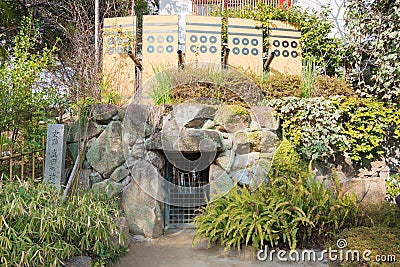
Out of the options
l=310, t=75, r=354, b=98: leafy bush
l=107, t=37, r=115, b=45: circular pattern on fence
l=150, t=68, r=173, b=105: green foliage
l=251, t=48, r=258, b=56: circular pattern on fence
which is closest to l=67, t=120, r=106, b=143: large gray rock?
l=150, t=68, r=173, b=105: green foliage

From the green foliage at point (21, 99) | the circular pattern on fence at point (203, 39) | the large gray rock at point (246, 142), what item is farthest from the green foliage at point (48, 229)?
the circular pattern on fence at point (203, 39)

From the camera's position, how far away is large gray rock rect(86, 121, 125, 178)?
4.47 metres

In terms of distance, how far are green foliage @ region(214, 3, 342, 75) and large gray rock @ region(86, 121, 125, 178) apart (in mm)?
3307

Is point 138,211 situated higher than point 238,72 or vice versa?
point 238,72

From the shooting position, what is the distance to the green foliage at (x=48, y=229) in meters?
2.77

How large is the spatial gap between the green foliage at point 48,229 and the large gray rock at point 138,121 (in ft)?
3.99

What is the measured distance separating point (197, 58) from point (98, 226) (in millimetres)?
3391

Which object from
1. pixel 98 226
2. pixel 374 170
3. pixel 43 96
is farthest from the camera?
pixel 43 96

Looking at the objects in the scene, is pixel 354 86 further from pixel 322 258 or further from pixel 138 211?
pixel 138 211

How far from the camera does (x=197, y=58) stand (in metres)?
5.74

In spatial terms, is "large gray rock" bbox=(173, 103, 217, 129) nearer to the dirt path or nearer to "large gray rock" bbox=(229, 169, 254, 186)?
"large gray rock" bbox=(229, 169, 254, 186)

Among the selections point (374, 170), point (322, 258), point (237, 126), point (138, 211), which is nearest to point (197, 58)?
point (237, 126)

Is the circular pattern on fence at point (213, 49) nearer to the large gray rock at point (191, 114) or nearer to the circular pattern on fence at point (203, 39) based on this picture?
the circular pattern on fence at point (203, 39)

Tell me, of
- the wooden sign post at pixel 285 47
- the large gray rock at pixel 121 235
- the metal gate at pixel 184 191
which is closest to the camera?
the large gray rock at pixel 121 235
